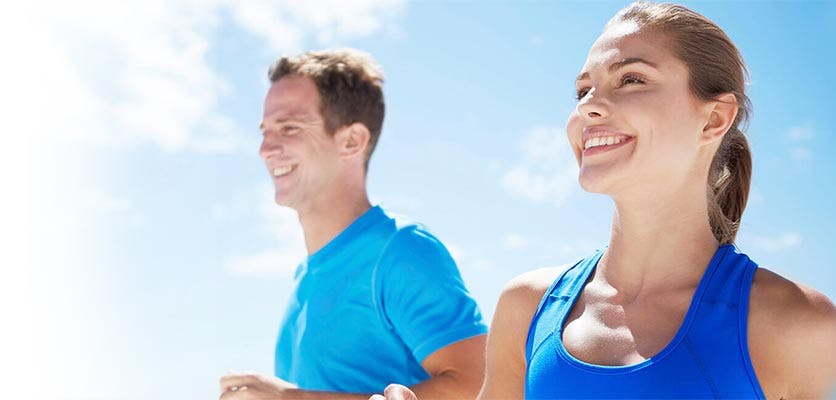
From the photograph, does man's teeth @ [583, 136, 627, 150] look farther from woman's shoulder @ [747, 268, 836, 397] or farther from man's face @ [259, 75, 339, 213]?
man's face @ [259, 75, 339, 213]

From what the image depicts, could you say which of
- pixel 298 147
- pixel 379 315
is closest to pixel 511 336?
pixel 379 315

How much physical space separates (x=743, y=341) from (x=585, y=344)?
0.39 metres

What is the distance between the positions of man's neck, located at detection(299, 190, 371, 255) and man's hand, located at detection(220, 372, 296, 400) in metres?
0.94

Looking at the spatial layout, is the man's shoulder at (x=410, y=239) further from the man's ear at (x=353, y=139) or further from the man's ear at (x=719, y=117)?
the man's ear at (x=719, y=117)

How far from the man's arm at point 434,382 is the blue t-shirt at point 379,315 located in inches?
1.8

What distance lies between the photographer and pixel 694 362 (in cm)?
216

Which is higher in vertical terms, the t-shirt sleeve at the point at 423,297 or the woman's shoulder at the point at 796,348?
the t-shirt sleeve at the point at 423,297

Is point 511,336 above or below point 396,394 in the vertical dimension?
above

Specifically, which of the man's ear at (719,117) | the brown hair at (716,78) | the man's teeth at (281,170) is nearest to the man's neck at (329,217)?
the man's teeth at (281,170)

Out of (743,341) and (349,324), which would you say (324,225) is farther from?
(743,341)

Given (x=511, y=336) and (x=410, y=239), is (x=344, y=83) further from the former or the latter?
(x=511, y=336)

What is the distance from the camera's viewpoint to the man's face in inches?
173

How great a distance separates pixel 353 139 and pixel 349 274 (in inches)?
34.0

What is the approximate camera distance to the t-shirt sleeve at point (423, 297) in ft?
11.8
